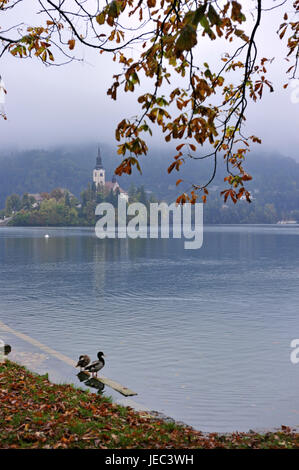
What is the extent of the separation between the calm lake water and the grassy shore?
2.29 m

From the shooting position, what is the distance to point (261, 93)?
357 inches

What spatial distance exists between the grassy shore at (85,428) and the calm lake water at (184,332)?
2.29 m

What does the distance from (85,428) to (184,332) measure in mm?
15273

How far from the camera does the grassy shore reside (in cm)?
840

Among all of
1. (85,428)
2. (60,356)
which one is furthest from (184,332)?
(85,428)

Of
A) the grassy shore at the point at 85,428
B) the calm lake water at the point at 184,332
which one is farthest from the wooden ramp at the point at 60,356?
the grassy shore at the point at 85,428

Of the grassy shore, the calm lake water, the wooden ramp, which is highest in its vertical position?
the grassy shore

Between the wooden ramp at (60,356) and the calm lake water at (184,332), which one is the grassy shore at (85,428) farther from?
the calm lake water at (184,332)

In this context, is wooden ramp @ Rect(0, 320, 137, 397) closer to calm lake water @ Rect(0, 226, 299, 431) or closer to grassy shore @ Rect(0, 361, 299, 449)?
calm lake water @ Rect(0, 226, 299, 431)

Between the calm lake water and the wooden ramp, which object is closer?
the wooden ramp

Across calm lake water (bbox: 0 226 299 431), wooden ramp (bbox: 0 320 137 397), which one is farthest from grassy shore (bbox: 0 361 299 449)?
calm lake water (bbox: 0 226 299 431)

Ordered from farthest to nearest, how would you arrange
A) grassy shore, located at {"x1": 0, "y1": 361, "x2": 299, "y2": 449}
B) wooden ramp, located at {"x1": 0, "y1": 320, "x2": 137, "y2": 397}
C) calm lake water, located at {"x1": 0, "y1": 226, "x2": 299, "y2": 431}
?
1. calm lake water, located at {"x1": 0, "y1": 226, "x2": 299, "y2": 431}
2. wooden ramp, located at {"x1": 0, "y1": 320, "x2": 137, "y2": 397}
3. grassy shore, located at {"x1": 0, "y1": 361, "x2": 299, "y2": 449}
